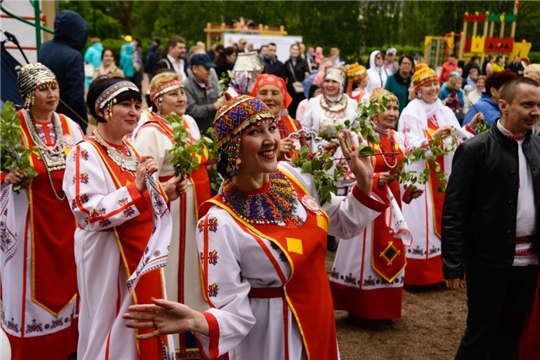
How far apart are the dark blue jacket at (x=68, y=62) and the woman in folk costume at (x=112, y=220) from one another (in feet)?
9.51

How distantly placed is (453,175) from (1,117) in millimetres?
3052

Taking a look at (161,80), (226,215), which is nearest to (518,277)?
(226,215)

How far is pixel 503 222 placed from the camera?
13.1 feet

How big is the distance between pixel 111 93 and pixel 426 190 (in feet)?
13.1

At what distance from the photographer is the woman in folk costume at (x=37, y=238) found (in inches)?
192

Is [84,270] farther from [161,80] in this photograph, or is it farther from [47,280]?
[161,80]

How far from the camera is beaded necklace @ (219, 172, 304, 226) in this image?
2.88 m

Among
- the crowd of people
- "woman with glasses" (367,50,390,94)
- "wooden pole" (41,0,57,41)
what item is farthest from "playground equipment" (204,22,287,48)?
the crowd of people

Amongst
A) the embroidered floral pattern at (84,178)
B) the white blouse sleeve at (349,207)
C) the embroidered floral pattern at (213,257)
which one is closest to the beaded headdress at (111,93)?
the embroidered floral pattern at (84,178)

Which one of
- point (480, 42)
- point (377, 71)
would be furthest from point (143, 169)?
point (480, 42)

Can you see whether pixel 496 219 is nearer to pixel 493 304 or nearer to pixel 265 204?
pixel 493 304

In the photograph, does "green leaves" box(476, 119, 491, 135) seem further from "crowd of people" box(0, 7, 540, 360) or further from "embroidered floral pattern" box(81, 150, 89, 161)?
"embroidered floral pattern" box(81, 150, 89, 161)

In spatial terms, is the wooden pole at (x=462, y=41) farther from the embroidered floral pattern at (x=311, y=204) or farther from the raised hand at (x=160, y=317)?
the raised hand at (x=160, y=317)

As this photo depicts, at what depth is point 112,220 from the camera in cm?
379
